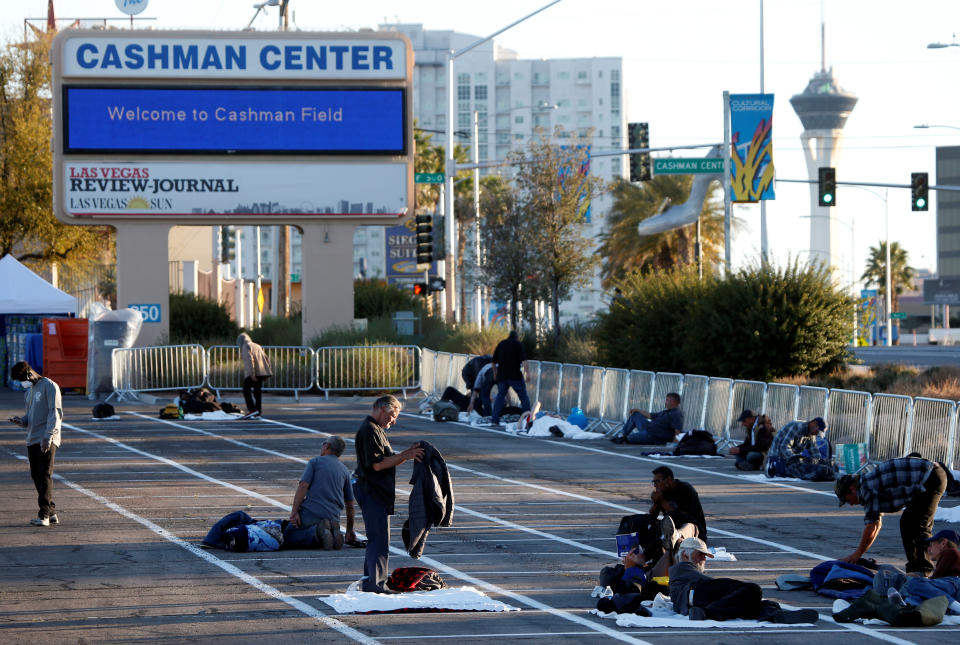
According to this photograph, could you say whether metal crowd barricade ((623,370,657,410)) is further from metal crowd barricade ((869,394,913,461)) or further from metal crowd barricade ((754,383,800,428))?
metal crowd barricade ((869,394,913,461))

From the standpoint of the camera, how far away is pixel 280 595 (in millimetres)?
11008

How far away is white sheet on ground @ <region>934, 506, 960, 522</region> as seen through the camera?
15055 mm

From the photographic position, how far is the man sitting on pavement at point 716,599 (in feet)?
33.0

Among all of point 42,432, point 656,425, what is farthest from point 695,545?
point 656,425

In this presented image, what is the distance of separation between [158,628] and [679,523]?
15.1 feet

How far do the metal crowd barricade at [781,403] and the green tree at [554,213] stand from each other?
18400 mm

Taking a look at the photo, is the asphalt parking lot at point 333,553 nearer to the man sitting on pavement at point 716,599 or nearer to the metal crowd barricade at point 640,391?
the man sitting on pavement at point 716,599

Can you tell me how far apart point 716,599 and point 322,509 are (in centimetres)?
461

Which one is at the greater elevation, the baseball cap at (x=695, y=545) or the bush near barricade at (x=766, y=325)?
the bush near barricade at (x=766, y=325)

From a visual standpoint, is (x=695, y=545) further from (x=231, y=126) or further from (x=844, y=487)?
(x=231, y=126)

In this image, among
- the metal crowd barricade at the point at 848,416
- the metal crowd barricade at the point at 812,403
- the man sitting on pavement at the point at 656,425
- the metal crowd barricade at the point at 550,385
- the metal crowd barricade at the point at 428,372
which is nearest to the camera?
the metal crowd barricade at the point at 848,416

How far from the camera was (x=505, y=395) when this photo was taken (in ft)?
89.8

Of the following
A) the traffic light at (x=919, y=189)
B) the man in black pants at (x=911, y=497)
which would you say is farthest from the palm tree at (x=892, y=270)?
the man in black pants at (x=911, y=497)

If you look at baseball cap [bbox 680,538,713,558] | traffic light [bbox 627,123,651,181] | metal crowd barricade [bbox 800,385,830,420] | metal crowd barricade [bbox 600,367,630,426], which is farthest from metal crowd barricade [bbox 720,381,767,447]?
traffic light [bbox 627,123,651,181]
